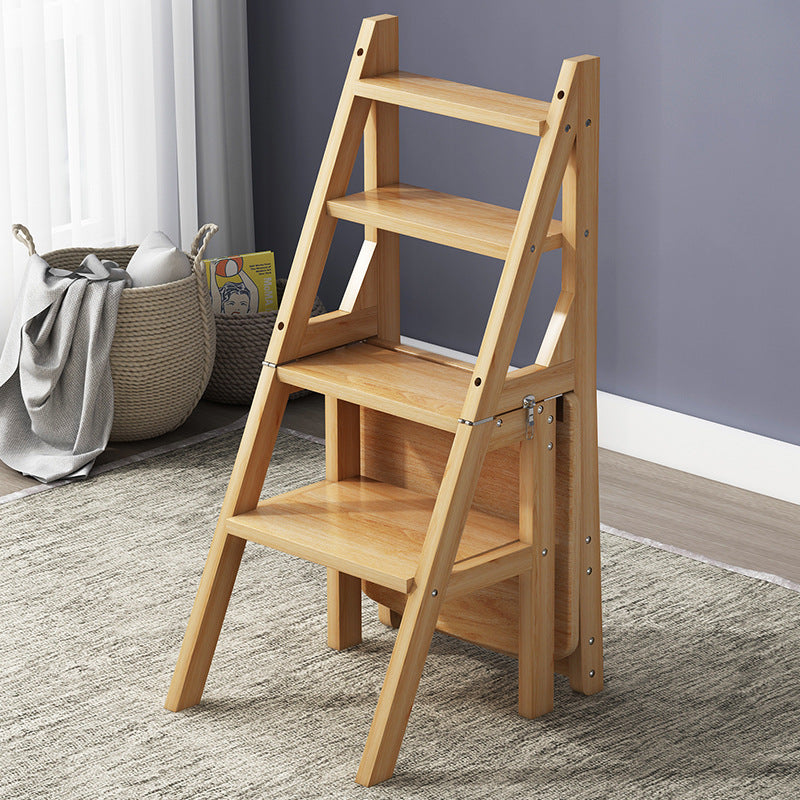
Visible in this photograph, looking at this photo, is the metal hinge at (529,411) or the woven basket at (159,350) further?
the woven basket at (159,350)

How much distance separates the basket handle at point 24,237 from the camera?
125 inches

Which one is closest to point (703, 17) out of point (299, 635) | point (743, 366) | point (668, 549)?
point (743, 366)

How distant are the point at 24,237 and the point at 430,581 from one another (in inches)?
68.1

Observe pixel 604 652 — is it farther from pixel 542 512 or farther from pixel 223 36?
pixel 223 36

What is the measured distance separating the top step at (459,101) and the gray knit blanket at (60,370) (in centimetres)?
125

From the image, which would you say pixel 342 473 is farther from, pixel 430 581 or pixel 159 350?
pixel 159 350

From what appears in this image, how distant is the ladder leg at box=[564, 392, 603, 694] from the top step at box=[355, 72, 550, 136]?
42 centimetres

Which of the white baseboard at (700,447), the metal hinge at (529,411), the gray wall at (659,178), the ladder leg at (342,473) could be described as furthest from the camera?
the white baseboard at (700,447)

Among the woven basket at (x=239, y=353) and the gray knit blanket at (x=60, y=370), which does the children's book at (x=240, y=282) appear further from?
the gray knit blanket at (x=60, y=370)

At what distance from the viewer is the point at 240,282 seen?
351 centimetres

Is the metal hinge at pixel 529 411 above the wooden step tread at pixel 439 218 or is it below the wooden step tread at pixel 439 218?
below

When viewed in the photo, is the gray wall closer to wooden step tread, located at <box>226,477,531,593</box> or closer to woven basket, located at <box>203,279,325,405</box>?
woven basket, located at <box>203,279,325,405</box>

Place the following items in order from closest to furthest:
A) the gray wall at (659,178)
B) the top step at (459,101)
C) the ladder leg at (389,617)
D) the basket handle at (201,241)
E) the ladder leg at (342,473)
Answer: the top step at (459,101) → the ladder leg at (342,473) → the ladder leg at (389,617) → the gray wall at (659,178) → the basket handle at (201,241)

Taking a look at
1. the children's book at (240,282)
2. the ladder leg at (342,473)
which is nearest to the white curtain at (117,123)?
the children's book at (240,282)
